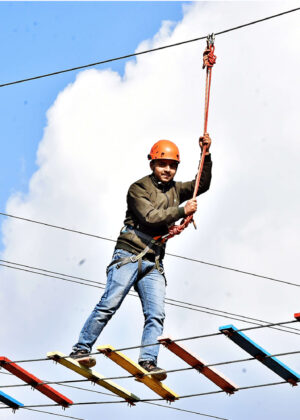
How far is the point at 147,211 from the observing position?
976 cm

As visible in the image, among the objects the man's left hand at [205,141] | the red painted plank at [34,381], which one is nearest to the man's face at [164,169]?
the man's left hand at [205,141]

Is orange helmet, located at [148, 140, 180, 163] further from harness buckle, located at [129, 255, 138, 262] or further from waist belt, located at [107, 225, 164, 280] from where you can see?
harness buckle, located at [129, 255, 138, 262]

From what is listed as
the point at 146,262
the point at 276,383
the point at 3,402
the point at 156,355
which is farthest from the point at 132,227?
the point at 3,402

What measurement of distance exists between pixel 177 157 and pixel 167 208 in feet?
1.95

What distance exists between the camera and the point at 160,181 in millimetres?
10047

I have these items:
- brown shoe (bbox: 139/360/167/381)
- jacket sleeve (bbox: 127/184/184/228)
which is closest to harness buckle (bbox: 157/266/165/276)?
jacket sleeve (bbox: 127/184/184/228)

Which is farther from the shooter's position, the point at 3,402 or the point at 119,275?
the point at 3,402

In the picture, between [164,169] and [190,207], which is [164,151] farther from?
[190,207]

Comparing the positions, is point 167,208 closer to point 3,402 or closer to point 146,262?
point 146,262

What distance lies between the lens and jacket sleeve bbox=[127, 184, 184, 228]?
31.8 ft

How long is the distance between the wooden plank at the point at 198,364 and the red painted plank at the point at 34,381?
188cm

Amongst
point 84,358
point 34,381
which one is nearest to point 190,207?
point 84,358

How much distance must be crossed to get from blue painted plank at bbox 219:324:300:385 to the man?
88cm

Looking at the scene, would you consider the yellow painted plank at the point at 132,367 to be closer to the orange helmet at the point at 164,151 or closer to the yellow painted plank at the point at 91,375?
the yellow painted plank at the point at 91,375
